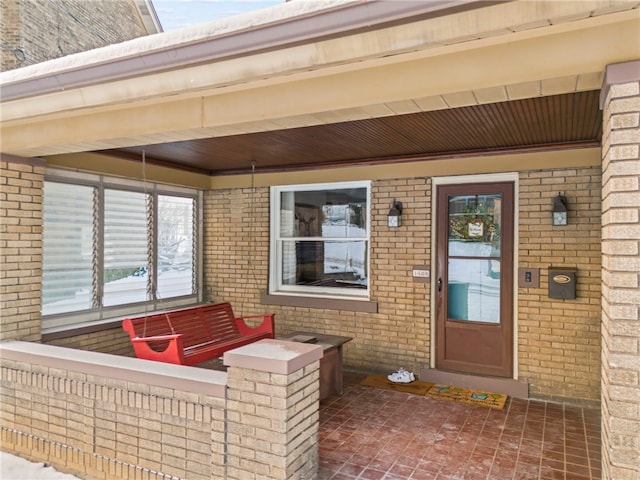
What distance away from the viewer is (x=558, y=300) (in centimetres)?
465

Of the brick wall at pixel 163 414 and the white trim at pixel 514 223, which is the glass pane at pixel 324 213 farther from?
the brick wall at pixel 163 414

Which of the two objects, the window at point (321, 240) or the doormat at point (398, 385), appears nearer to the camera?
the doormat at point (398, 385)

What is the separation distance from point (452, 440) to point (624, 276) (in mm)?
2327

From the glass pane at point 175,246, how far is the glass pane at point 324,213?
1.52 m

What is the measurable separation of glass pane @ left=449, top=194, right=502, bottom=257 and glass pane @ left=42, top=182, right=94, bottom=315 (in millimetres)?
4465

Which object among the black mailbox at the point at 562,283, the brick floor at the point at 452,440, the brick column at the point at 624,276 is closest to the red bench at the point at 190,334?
the brick floor at the point at 452,440

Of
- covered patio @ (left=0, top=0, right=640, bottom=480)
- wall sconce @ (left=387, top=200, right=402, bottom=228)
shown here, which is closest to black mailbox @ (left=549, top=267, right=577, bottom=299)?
covered patio @ (left=0, top=0, right=640, bottom=480)

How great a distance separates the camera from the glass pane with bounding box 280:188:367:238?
6.00 meters

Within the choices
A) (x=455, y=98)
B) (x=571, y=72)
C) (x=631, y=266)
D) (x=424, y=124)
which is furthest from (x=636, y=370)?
(x=424, y=124)

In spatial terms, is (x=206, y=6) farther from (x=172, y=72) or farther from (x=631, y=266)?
(x=631, y=266)

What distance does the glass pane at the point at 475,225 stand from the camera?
16.6 ft

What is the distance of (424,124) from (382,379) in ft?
10.3

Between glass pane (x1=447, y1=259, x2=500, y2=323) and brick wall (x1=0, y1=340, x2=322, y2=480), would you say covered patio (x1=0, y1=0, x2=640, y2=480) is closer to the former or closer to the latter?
glass pane (x1=447, y1=259, x2=500, y2=323)

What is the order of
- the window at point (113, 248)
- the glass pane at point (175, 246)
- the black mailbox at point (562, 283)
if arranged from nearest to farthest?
the black mailbox at point (562, 283) → the window at point (113, 248) → the glass pane at point (175, 246)
